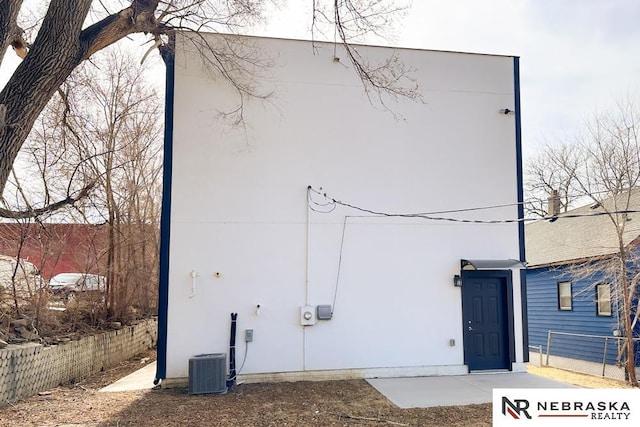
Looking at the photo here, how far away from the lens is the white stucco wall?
8289 mm

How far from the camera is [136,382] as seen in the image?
8.55 meters

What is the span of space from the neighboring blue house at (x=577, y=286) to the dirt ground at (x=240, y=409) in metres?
8.24

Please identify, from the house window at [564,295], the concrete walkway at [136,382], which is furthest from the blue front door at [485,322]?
the house window at [564,295]

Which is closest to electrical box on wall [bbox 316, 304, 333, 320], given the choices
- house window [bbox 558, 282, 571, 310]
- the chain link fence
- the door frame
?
the door frame

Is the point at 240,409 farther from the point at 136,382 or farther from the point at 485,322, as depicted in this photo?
the point at 485,322

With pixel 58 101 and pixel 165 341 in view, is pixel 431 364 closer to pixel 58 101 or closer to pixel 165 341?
pixel 165 341

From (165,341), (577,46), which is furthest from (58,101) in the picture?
(577,46)

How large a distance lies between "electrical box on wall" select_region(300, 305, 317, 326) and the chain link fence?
8.83 m

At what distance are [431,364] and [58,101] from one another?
906cm

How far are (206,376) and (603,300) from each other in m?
11.6

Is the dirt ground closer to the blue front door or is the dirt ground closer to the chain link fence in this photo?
the blue front door

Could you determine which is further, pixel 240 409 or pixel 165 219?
pixel 165 219

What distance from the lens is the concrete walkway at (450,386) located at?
22.9 ft

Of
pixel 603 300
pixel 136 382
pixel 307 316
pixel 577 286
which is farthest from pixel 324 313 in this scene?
pixel 577 286
